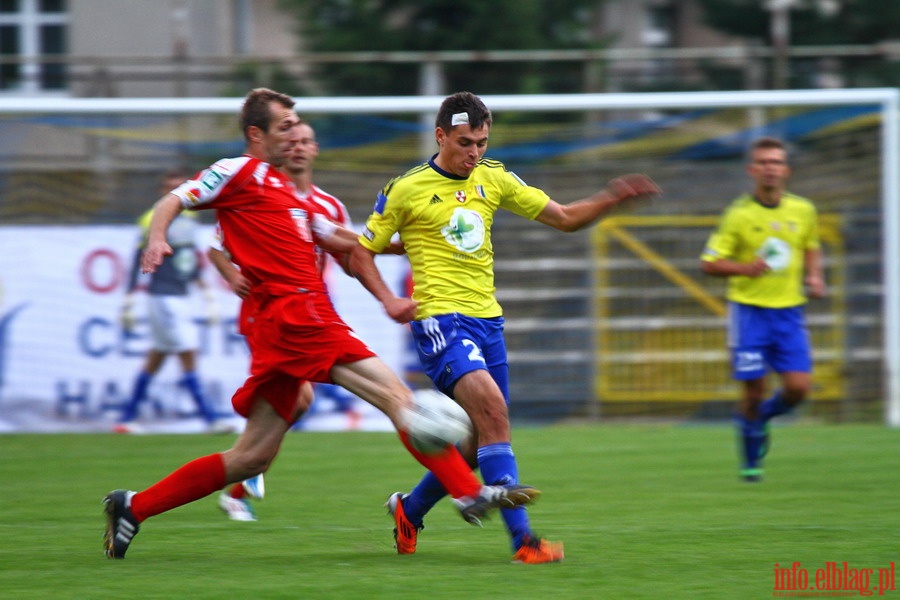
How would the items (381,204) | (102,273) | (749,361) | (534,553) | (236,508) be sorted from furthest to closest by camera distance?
(102,273) → (749,361) → (236,508) → (381,204) → (534,553)

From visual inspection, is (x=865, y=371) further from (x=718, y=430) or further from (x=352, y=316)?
(x=352, y=316)

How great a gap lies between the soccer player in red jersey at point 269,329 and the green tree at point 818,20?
1557 centimetres

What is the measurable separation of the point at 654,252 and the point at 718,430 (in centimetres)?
209

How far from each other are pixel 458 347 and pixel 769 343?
11.7 feet

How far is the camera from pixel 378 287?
5730mm

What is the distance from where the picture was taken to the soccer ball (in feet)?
16.9

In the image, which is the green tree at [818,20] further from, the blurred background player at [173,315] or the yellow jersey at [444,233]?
the yellow jersey at [444,233]

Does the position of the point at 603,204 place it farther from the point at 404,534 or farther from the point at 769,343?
the point at 769,343

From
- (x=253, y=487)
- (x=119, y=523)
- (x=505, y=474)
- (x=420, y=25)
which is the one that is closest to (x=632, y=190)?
(x=505, y=474)

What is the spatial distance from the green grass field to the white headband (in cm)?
193

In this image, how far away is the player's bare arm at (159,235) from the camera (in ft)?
16.7

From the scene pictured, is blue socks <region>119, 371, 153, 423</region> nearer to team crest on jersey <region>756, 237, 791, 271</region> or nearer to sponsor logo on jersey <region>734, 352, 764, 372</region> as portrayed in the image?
sponsor logo on jersey <region>734, 352, 764, 372</region>

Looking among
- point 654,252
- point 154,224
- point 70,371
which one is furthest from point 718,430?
point 154,224

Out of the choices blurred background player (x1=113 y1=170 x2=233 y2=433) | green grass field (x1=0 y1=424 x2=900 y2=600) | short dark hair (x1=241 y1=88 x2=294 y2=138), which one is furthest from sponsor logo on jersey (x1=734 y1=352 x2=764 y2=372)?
blurred background player (x1=113 y1=170 x2=233 y2=433)
